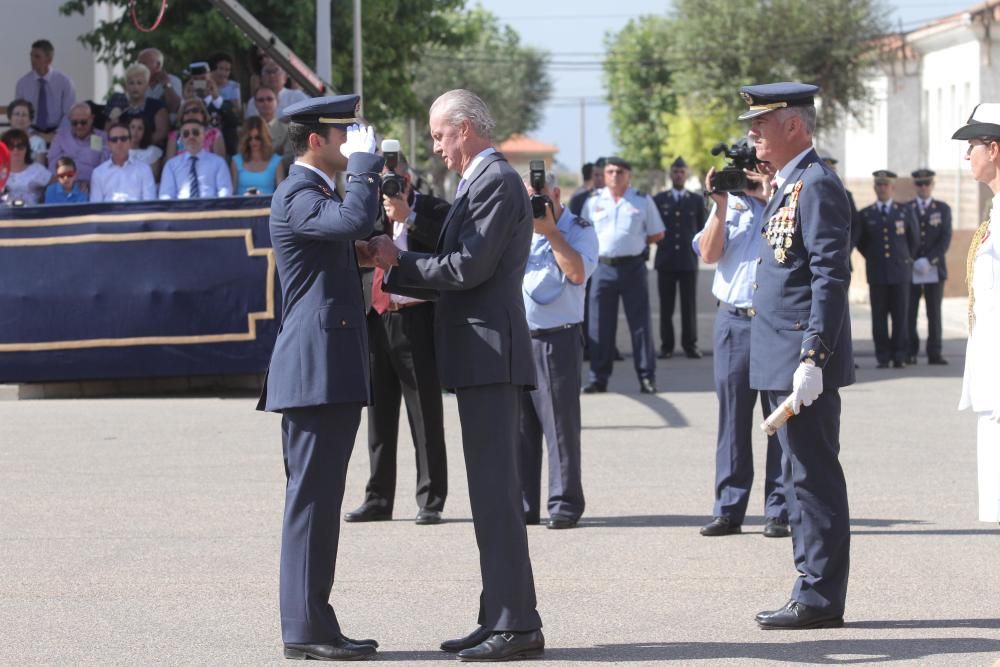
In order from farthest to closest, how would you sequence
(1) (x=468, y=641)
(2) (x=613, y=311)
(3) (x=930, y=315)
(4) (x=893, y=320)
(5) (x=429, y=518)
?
(3) (x=930, y=315), (4) (x=893, y=320), (2) (x=613, y=311), (5) (x=429, y=518), (1) (x=468, y=641)

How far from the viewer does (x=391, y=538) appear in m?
8.63

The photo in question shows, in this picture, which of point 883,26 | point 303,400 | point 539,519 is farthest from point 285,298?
point 883,26

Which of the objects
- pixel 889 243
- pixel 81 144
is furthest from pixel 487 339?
pixel 889 243

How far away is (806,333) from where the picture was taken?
6.48 meters

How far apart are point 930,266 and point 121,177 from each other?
856 centimetres

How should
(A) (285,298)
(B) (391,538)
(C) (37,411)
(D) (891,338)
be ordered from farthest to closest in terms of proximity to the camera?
1. (D) (891,338)
2. (C) (37,411)
3. (B) (391,538)
4. (A) (285,298)

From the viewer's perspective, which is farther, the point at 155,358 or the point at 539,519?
the point at 155,358

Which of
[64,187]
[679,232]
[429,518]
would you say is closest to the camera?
[429,518]

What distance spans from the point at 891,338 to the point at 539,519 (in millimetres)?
9893

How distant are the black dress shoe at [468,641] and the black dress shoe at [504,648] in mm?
49

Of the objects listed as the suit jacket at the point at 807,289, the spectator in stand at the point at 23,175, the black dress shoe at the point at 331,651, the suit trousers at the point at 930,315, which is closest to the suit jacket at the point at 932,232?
the suit trousers at the point at 930,315

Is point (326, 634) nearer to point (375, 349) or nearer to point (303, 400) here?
point (303, 400)

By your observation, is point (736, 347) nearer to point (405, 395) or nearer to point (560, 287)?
point (560, 287)

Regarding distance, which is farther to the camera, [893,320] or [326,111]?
[893,320]
